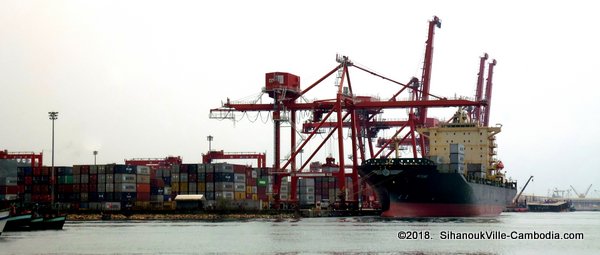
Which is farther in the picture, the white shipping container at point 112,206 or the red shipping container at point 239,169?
the red shipping container at point 239,169

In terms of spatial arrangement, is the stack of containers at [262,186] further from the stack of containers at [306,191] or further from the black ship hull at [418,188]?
the black ship hull at [418,188]

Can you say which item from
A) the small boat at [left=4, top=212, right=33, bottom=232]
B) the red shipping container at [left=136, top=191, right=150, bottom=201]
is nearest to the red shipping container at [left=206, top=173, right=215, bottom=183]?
the red shipping container at [left=136, top=191, right=150, bottom=201]

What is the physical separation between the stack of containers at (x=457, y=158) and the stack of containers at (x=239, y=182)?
30.9m

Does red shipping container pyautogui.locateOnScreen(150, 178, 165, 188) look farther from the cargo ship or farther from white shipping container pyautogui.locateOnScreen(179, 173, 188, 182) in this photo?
the cargo ship

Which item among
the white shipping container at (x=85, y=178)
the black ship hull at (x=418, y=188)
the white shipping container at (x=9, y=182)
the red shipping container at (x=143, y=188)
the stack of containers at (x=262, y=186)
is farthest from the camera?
the stack of containers at (x=262, y=186)

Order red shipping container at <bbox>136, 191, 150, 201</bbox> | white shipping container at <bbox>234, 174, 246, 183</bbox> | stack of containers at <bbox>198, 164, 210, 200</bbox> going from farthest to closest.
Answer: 1. white shipping container at <bbox>234, 174, 246, 183</bbox>
2. stack of containers at <bbox>198, 164, 210, 200</bbox>
3. red shipping container at <bbox>136, 191, 150, 201</bbox>

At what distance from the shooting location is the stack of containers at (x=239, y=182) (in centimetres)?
12294

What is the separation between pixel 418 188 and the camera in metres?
97.8

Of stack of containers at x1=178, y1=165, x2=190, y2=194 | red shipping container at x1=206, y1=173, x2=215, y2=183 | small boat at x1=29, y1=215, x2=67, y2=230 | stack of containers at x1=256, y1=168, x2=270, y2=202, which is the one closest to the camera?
small boat at x1=29, y1=215, x2=67, y2=230

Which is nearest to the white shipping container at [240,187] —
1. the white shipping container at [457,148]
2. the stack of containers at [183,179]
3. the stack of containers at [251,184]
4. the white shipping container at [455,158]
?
the stack of containers at [251,184]

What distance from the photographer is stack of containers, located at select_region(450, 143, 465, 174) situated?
103 m

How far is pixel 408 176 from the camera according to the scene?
97688mm

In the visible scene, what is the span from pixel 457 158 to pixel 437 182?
6556 millimetres

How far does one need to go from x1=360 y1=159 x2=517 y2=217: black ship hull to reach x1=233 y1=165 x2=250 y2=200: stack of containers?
2598 centimetres
